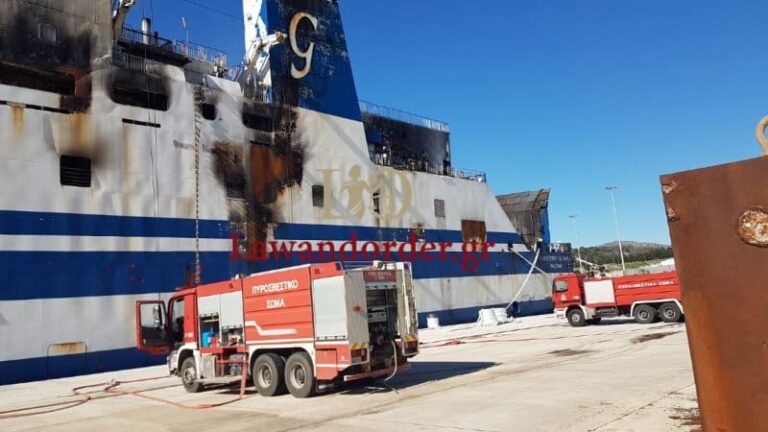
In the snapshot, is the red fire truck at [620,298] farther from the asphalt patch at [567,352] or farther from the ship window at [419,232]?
the asphalt patch at [567,352]

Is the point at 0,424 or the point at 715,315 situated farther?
the point at 0,424

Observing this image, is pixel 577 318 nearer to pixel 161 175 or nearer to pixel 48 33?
pixel 161 175

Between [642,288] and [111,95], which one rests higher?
[111,95]

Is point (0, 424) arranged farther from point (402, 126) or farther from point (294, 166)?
point (402, 126)

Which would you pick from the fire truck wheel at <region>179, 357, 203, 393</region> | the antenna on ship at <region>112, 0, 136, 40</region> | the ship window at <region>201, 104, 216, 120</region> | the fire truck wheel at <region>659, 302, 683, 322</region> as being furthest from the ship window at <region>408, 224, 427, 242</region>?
the fire truck wheel at <region>179, 357, 203, 393</region>

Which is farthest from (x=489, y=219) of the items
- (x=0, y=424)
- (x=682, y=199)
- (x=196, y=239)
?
(x=682, y=199)

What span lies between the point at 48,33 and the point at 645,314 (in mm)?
27580

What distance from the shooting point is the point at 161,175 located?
24.0 metres

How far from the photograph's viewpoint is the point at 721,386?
237 cm

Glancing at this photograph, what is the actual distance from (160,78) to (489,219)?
80.8ft

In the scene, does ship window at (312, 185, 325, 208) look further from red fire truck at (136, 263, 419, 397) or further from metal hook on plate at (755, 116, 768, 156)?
metal hook on plate at (755, 116, 768, 156)

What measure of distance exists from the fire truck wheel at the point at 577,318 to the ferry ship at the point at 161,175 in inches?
354

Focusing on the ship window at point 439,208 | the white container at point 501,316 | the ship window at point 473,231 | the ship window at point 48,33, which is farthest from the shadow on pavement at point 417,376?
A: the ship window at point 473,231

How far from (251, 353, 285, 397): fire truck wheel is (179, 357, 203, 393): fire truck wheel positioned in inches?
95.6
